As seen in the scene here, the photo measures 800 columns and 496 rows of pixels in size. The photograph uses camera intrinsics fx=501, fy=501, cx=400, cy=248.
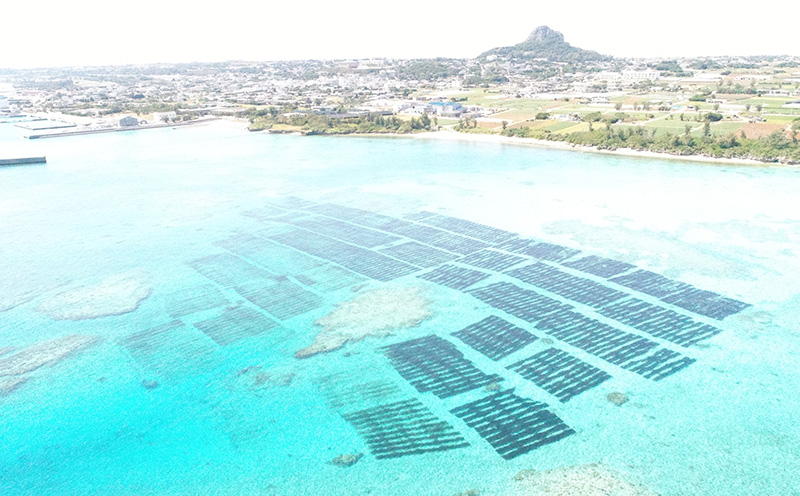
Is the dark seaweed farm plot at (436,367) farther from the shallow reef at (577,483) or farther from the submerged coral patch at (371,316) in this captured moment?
the shallow reef at (577,483)

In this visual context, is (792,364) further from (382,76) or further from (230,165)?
(382,76)

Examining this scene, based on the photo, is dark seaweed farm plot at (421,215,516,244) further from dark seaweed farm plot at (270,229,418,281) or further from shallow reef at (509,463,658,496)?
shallow reef at (509,463,658,496)

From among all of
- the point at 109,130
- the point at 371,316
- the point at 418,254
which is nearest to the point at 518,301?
the point at 371,316

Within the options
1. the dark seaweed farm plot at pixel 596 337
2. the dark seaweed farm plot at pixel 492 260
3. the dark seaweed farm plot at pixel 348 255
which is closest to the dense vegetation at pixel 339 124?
the dark seaweed farm plot at pixel 348 255

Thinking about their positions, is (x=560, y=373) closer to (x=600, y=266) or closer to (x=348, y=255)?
(x=600, y=266)

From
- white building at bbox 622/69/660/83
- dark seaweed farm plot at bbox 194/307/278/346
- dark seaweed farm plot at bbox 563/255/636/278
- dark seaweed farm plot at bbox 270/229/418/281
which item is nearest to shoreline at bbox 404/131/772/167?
dark seaweed farm plot at bbox 563/255/636/278

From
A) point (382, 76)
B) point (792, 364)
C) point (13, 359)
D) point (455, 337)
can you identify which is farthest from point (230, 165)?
point (382, 76)
